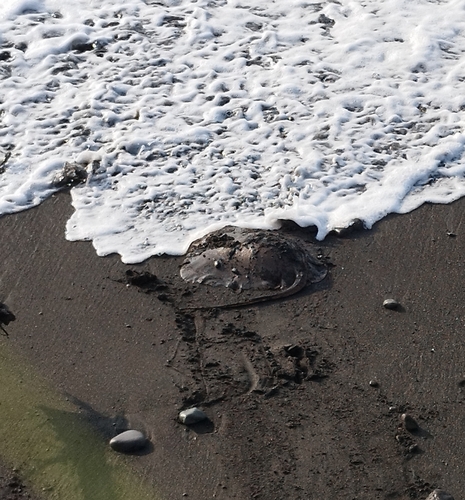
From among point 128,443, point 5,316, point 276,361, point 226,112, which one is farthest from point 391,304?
point 226,112

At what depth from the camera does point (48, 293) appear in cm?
500

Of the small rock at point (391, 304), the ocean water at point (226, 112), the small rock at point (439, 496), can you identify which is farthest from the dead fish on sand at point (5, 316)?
the small rock at point (439, 496)

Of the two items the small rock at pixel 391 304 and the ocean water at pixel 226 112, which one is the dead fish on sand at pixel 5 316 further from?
the small rock at pixel 391 304

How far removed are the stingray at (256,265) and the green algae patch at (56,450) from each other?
118cm

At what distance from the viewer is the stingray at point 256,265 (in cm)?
501

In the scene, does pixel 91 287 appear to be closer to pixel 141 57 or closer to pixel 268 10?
pixel 141 57

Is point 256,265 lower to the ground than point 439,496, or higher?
higher

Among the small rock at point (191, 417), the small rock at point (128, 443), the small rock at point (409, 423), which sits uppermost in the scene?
the small rock at point (128, 443)

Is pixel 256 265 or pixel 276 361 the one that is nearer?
pixel 276 361

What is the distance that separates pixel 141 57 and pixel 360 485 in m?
4.59

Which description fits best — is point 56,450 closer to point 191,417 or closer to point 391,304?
point 191,417

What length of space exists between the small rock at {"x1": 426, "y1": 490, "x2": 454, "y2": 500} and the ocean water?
2.04 meters

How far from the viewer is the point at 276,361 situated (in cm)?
452

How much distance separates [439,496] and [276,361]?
1.13 meters
